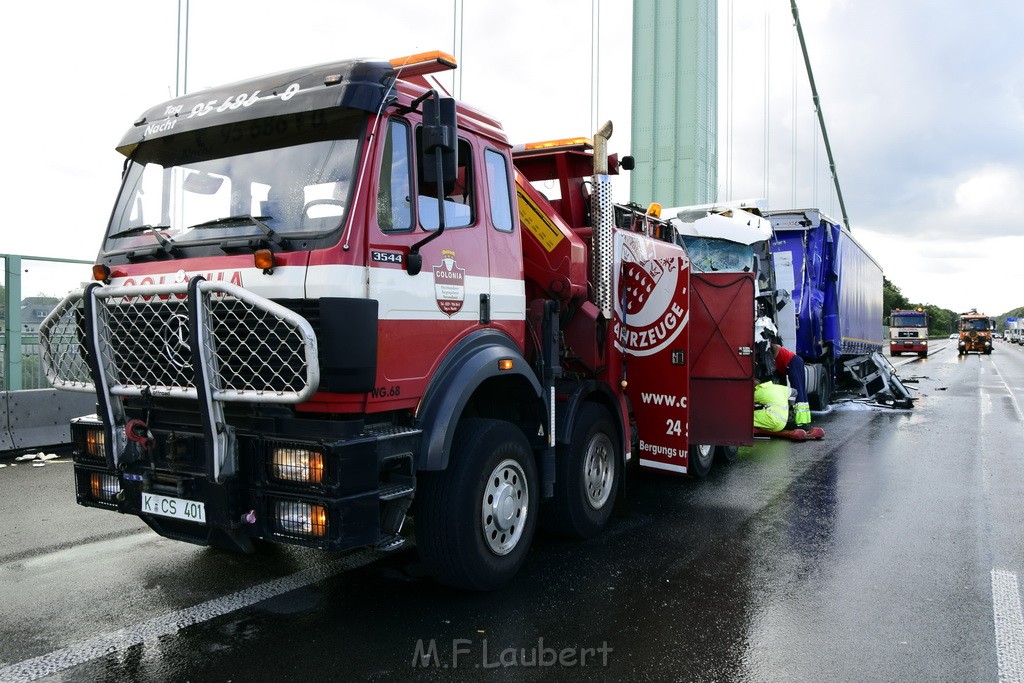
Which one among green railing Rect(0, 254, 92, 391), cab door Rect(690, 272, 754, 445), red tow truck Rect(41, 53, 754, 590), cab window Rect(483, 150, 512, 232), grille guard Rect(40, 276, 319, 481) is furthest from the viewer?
green railing Rect(0, 254, 92, 391)

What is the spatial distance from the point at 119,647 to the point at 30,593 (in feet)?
3.62

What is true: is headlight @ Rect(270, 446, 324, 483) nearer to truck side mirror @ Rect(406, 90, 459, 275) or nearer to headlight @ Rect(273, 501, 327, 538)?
headlight @ Rect(273, 501, 327, 538)

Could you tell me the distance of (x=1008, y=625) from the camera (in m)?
4.03

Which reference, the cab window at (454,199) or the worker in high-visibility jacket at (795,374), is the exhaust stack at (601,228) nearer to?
the cab window at (454,199)

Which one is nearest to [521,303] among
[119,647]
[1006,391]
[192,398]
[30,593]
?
[192,398]

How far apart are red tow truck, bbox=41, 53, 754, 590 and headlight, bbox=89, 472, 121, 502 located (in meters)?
0.01

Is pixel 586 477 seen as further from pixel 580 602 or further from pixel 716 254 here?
pixel 716 254

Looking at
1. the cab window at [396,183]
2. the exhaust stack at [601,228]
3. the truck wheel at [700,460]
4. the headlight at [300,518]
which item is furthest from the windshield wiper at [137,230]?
the truck wheel at [700,460]

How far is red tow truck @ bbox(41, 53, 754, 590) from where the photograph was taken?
350 centimetres

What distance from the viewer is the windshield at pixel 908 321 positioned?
149ft

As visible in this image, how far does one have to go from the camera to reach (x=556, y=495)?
17.4 feet

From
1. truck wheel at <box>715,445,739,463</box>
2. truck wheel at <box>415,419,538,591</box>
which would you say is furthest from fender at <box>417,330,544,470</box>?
truck wheel at <box>715,445,739,463</box>

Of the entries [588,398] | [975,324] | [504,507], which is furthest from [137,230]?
[975,324]

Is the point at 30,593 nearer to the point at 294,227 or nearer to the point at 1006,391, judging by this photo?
the point at 294,227
